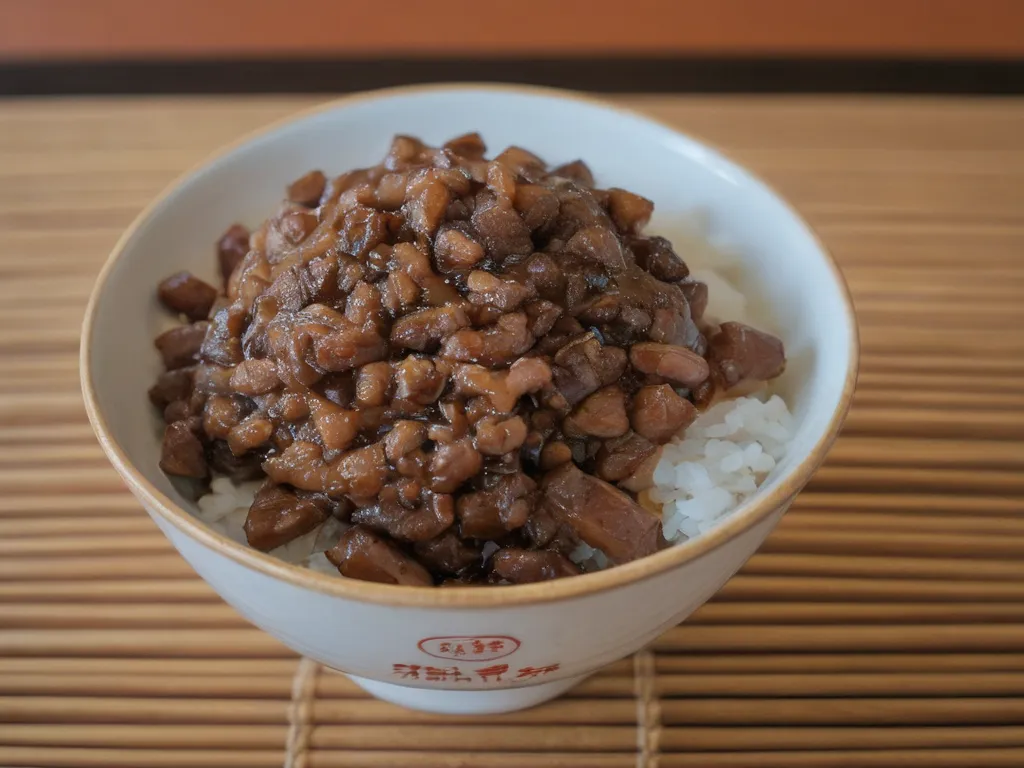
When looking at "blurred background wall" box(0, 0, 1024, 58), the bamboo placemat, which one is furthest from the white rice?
"blurred background wall" box(0, 0, 1024, 58)

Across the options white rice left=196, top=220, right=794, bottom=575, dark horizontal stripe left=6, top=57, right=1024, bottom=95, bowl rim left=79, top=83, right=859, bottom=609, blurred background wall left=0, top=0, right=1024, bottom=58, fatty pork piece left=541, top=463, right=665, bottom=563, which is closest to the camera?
bowl rim left=79, top=83, right=859, bottom=609

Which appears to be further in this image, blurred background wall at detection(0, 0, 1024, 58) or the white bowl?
blurred background wall at detection(0, 0, 1024, 58)

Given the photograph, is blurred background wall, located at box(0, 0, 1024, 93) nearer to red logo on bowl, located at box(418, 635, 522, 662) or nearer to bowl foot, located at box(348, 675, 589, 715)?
bowl foot, located at box(348, 675, 589, 715)

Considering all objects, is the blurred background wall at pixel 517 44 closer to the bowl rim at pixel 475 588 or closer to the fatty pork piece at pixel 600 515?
the bowl rim at pixel 475 588

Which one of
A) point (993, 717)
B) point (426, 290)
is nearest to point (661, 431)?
point (426, 290)

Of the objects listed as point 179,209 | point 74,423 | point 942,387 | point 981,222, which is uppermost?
point 179,209

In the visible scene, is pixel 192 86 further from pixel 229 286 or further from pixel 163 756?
pixel 163 756

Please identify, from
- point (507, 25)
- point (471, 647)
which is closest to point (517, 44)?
point (507, 25)

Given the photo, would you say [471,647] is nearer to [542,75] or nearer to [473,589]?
[473,589]
